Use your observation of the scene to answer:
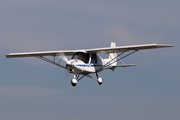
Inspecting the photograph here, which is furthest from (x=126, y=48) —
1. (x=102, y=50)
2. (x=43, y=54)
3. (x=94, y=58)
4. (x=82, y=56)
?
(x=43, y=54)

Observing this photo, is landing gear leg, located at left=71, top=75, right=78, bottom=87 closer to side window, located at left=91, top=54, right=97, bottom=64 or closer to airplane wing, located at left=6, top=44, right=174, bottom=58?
side window, located at left=91, top=54, right=97, bottom=64

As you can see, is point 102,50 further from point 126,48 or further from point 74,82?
point 74,82

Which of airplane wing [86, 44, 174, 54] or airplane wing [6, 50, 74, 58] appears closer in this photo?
airplane wing [86, 44, 174, 54]

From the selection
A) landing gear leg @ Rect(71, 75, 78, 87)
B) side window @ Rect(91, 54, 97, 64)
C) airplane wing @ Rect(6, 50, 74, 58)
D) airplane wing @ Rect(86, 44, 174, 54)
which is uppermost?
airplane wing @ Rect(86, 44, 174, 54)

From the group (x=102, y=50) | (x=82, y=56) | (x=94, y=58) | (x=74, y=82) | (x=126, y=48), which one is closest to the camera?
(x=74, y=82)

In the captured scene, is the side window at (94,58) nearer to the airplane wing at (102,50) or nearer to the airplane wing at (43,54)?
the airplane wing at (102,50)

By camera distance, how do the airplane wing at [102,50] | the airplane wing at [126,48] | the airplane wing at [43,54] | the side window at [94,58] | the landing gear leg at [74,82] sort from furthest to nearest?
the airplane wing at [43,54] → the side window at [94,58] → the airplane wing at [102,50] → the airplane wing at [126,48] → the landing gear leg at [74,82]

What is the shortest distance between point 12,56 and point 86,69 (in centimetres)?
899

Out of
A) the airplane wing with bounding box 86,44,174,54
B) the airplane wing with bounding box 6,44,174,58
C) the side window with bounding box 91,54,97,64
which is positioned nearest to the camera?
the airplane wing with bounding box 86,44,174,54

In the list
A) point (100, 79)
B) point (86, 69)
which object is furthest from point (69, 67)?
point (100, 79)

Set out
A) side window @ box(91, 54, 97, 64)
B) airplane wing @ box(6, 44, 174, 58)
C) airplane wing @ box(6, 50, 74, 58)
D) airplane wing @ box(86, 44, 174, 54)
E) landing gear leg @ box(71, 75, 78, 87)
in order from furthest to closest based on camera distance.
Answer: airplane wing @ box(6, 50, 74, 58) → side window @ box(91, 54, 97, 64) → airplane wing @ box(6, 44, 174, 58) → airplane wing @ box(86, 44, 174, 54) → landing gear leg @ box(71, 75, 78, 87)

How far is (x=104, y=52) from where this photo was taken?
33.5m

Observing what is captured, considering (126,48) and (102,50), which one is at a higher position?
(126,48)

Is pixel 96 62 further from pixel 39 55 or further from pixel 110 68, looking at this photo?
pixel 39 55
